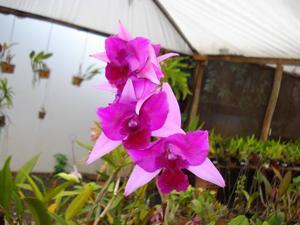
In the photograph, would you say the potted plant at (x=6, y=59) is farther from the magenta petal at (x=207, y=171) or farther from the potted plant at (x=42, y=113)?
the magenta petal at (x=207, y=171)

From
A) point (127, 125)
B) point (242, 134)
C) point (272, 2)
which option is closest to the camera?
point (127, 125)


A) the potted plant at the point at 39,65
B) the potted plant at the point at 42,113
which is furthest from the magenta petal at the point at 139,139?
the potted plant at the point at 42,113

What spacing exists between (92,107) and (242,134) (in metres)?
2.21

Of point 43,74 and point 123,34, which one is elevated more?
point 123,34

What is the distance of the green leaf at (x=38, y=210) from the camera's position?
22.3 inches

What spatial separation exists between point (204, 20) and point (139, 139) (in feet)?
10.2

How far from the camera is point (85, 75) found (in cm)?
489

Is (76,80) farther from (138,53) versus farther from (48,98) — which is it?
(138,53)

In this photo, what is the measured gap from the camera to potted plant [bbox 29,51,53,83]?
14.2 feet

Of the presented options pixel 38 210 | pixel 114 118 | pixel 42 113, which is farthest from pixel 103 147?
pixel 42 113

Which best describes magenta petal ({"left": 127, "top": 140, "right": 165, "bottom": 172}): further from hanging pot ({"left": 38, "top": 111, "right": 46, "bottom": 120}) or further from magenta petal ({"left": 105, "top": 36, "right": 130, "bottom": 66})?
hanging pot ({"left": 38, "top": 111, "right": 46, "bottom": 120})

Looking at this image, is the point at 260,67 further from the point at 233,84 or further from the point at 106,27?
the point at 106,27

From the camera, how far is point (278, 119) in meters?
3.66

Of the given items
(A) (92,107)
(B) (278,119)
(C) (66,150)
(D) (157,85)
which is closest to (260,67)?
(B) (278,119)
